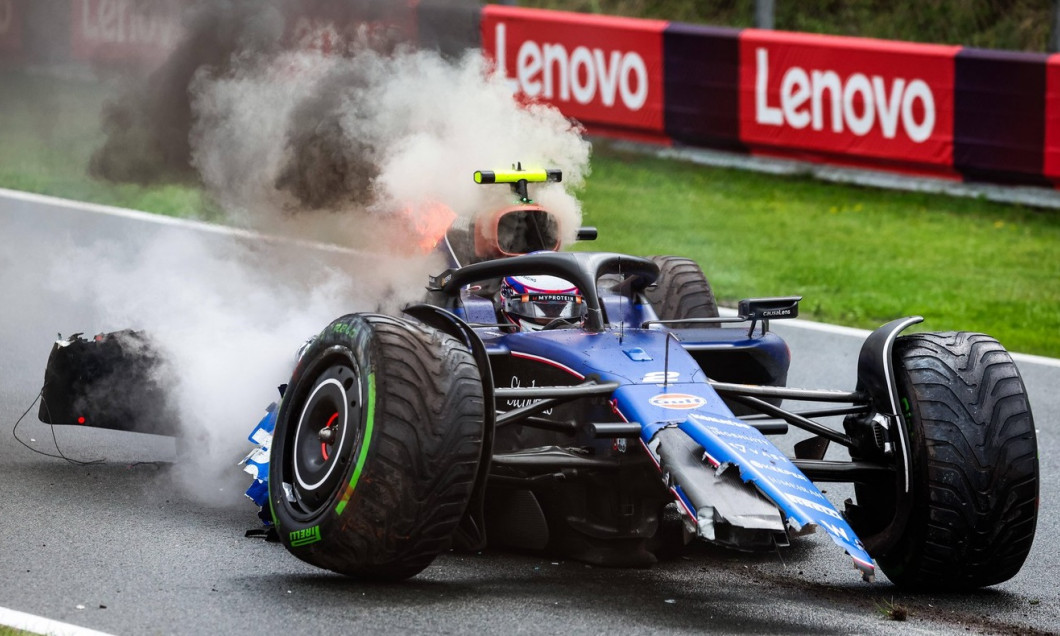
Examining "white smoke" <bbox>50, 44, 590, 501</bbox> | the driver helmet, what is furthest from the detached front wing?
the driver helmet

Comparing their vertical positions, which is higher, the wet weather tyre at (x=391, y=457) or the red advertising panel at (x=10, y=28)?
the red advertising panel at (x=10, y=28)

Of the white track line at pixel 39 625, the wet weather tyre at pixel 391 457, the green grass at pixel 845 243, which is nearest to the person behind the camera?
the white track line at pixel 39 625

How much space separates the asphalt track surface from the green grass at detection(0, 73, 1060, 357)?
3.26 meters

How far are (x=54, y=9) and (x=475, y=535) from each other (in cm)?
579

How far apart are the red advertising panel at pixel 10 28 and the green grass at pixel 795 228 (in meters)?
0.30

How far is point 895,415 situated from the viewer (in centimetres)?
656

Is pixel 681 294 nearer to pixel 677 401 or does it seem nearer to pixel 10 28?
pixel 677 401

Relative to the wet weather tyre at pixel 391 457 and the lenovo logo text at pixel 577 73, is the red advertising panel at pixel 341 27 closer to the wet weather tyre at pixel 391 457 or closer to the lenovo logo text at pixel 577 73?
the wet weather tyre at pixel 391 457

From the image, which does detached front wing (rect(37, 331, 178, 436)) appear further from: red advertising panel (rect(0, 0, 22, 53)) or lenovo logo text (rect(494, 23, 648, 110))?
lenovo logo text (rect(494, 23, 648, 110))

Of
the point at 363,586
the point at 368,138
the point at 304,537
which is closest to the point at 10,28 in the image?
the point at 368,138

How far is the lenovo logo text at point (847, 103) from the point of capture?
1591 cm

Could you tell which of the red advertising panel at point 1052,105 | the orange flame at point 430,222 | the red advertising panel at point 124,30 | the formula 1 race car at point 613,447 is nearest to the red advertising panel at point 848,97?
the red advertising panel at point 1052,105

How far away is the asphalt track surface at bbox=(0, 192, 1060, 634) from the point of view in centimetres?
593

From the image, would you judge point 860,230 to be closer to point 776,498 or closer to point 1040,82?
point 1040,82
